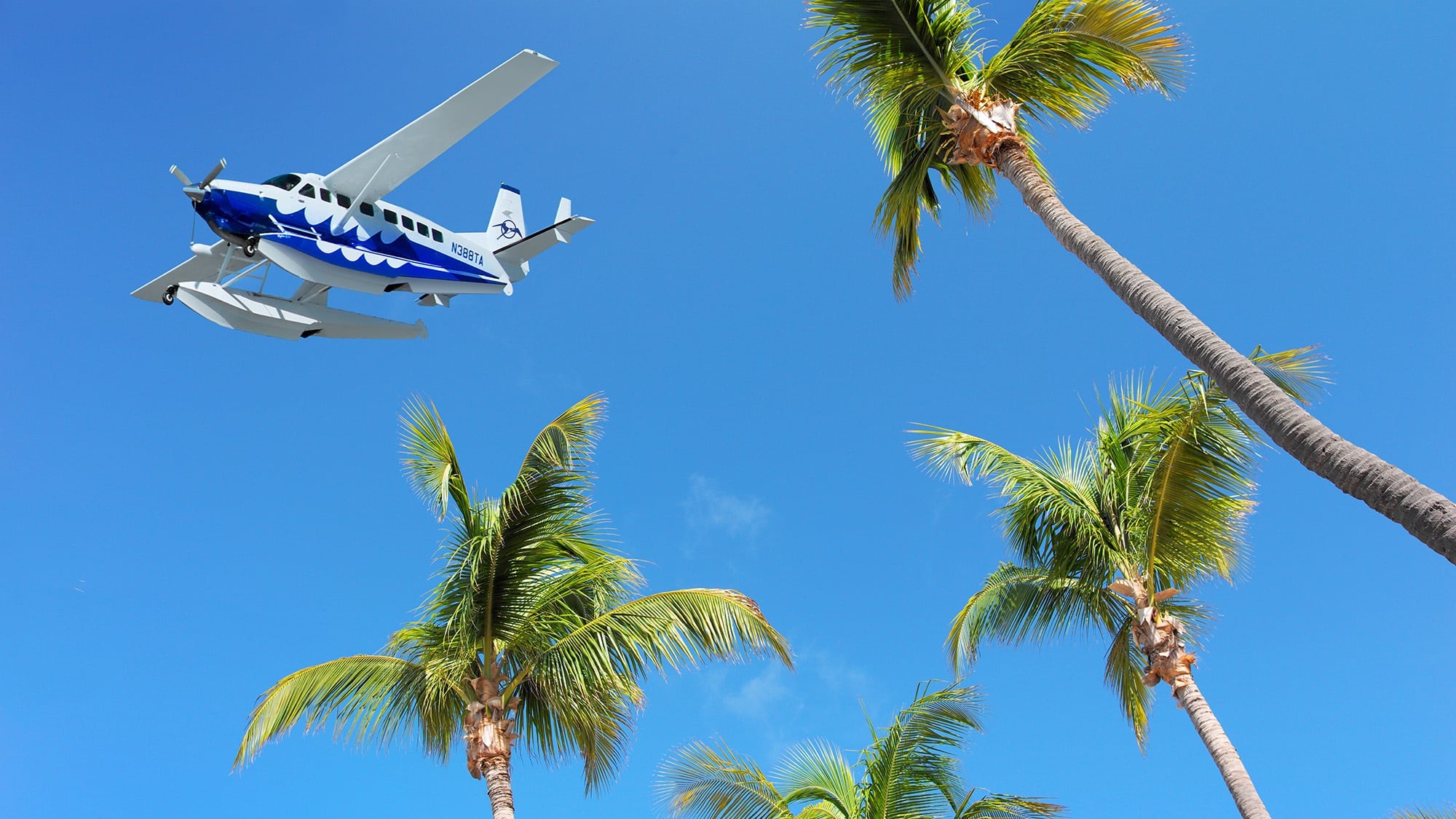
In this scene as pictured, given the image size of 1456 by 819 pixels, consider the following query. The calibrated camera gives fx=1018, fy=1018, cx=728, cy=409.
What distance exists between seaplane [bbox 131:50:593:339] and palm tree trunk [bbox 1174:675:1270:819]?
9814 millimetres

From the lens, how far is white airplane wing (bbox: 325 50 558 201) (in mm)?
12656

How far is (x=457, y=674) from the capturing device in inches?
408

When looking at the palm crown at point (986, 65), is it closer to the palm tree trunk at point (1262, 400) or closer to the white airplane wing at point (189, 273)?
the palm tree trunk at point (1262, 400)

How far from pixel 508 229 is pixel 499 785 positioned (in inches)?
413

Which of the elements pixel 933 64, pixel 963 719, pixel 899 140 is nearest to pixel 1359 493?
pixel 963 719

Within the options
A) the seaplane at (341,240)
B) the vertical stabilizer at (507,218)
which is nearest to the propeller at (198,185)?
the seaplane at (341,240)

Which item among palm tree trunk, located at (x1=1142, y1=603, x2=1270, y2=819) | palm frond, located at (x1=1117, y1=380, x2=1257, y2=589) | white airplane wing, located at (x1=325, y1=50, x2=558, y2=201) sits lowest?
palm tree trunk, located at (x1=1142, y1=603, x2=1270, y2=819)

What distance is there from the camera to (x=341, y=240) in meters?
12.7

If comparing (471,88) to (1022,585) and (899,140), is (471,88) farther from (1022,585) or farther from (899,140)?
(1022,585)

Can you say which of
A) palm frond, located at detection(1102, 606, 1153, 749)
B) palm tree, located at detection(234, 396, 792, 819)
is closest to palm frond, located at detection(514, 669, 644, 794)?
palm tree, located at detection(234, 396, 792, 819)

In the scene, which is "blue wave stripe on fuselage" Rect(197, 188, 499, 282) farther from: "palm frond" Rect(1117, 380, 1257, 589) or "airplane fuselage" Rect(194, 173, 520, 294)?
"palm frond" Rect(1117, 380, 1257, 589)

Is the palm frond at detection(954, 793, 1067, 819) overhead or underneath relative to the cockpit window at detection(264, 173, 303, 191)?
underneath

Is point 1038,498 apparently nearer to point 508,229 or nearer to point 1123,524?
point 1123,524

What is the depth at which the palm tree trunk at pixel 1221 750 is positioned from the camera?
34.8ft
